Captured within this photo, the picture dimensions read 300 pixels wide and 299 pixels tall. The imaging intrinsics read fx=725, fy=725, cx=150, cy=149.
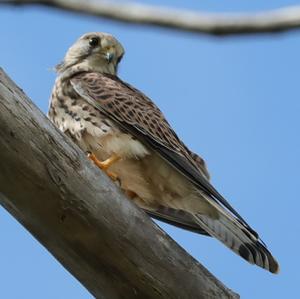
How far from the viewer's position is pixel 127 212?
2.77m

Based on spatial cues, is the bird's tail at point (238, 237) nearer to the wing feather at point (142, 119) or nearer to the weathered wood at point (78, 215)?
the wing feather at point (142, 119)

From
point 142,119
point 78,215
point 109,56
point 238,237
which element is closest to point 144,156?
point 142,119

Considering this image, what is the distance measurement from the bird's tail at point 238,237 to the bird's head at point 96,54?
185 centimetres

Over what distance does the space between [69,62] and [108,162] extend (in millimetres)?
1511

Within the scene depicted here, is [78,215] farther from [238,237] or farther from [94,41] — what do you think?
[94,41]

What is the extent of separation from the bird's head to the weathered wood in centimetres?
275

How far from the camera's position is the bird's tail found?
3.45 metres

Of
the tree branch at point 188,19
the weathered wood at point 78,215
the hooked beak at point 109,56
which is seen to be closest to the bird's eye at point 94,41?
the hooked beak at point 109,56

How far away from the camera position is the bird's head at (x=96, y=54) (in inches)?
214

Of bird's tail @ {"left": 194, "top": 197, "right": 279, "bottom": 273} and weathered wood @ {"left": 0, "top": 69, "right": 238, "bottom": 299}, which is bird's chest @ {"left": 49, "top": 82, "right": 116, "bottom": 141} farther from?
weathered wood @ {"left": 0, "top": 69, "right": 238, "bottom": 299}

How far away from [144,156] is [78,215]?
5.37 ft

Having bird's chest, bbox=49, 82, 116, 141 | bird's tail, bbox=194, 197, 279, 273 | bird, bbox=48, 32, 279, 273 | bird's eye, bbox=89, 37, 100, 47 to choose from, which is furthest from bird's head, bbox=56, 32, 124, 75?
bird's tail, bbox=194, 197, 279, 273

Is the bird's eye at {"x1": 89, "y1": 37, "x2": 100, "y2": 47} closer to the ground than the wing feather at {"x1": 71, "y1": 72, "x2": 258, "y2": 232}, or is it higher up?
higher up

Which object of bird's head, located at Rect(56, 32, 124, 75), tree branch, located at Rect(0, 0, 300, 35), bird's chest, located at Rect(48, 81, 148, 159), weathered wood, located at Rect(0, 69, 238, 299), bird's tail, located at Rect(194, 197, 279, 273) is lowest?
tree branch, located at Rect(0, 0, 300, 35)
